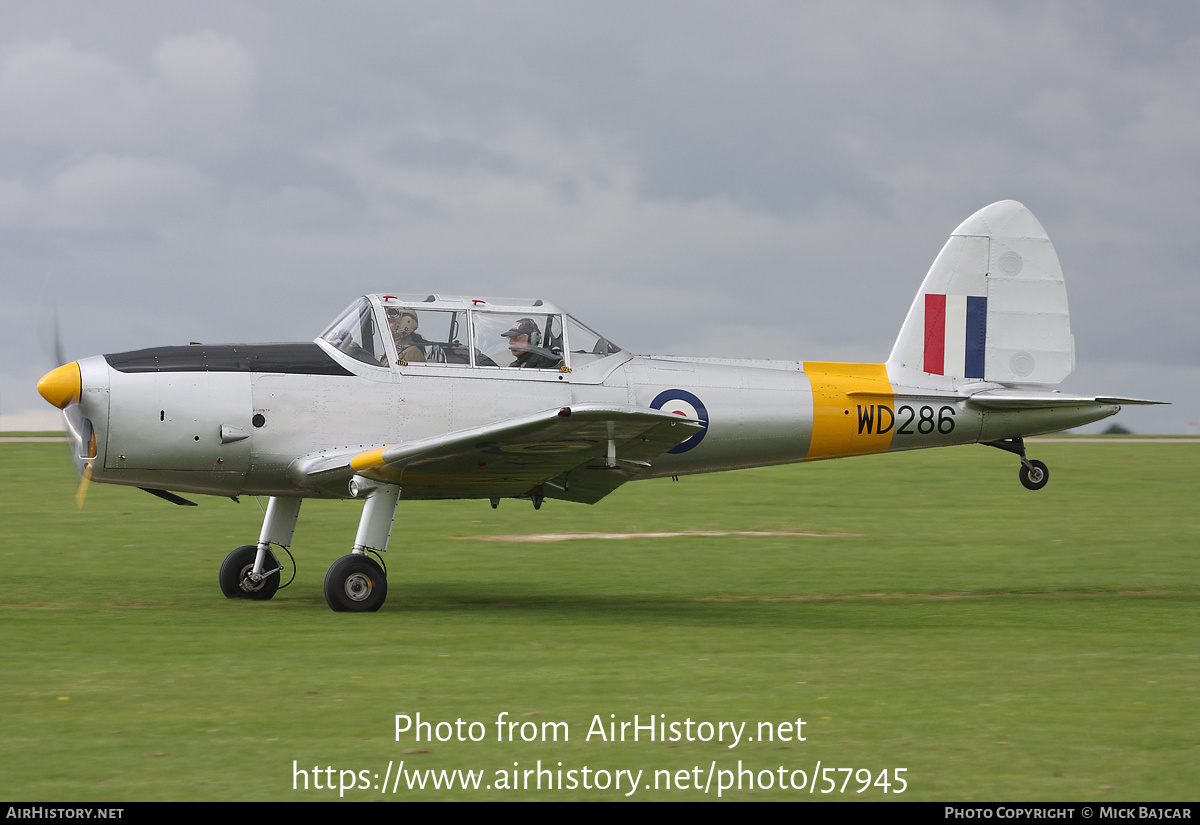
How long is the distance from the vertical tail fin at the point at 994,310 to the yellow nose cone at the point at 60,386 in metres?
8.53

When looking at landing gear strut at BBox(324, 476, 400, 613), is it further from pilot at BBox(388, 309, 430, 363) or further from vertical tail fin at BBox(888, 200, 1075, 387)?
vertical tail fin at BBox(888, 200, 1075, 387)

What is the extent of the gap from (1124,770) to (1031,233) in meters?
10.0

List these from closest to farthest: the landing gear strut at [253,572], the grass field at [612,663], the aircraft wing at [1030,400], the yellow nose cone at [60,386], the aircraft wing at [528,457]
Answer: the grass field at [612,663]
the aircraft wing at [528,457]
the yellow nose cone at [60,386]
the landing gear strut at [253,572]
the aircraft wing at [1030,400]

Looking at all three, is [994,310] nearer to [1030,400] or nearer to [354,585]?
[1030,400]

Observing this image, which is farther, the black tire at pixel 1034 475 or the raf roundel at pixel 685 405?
the black tire at pixel 1034 475

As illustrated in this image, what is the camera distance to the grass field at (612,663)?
5754 mm

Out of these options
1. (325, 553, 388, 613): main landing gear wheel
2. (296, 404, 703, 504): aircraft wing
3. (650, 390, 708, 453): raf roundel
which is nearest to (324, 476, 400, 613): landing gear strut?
(325, 553, 388, 613): main landing gear wheel

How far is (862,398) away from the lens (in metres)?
13.0

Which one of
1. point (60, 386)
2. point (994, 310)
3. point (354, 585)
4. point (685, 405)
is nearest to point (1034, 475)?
point (994, 310)

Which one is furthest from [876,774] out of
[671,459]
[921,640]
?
[671,459]

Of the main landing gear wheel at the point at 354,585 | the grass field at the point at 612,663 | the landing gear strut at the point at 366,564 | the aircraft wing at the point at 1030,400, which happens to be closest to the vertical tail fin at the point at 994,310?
the aircraft wing at the point at 1030,400

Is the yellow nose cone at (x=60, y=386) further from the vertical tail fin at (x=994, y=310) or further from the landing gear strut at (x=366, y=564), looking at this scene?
the vertical tail fin at (x=994, y=310)

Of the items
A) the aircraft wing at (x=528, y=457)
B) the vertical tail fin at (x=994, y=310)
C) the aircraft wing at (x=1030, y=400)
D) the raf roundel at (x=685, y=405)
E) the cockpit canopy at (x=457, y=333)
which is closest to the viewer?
the aircraft wing at (x=528, y=457)

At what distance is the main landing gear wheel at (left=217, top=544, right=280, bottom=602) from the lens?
11.9 m
